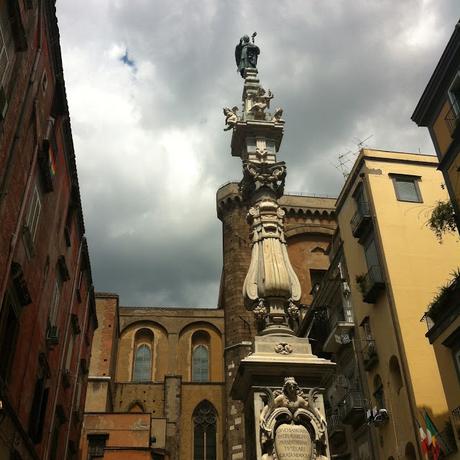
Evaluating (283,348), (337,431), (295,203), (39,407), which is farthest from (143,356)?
(283,348)

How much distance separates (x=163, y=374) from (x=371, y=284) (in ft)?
83.7

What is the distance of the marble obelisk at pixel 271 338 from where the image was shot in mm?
7199

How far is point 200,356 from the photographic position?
42.9 metres

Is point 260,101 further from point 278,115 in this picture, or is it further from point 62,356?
point 62,356

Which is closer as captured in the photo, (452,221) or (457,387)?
(457,387)

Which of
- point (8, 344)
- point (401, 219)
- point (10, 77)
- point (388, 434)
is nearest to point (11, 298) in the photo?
point (8, 344)

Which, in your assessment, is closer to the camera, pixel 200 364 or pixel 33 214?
pixel 33 214

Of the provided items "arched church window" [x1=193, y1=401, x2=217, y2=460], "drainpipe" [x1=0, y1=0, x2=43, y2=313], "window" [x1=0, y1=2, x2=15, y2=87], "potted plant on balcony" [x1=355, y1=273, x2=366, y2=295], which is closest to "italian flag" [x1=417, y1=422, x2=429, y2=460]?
"potted plant on balcony" [x1=355, y1=273, x2=366, y2=295]

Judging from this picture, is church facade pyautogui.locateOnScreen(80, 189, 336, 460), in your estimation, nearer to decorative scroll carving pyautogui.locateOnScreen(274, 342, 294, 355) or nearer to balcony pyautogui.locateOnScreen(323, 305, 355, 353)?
balcony pyautogui.locateOnScreen(323, 305, 355, 353)

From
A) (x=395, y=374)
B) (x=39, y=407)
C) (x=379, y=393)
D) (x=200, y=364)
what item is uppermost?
(x=200, y=364)

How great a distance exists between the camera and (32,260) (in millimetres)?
13625

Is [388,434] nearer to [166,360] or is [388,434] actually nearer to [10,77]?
[10,77]

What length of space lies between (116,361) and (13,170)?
105 feet

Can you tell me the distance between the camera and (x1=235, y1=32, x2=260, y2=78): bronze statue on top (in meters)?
13.9
